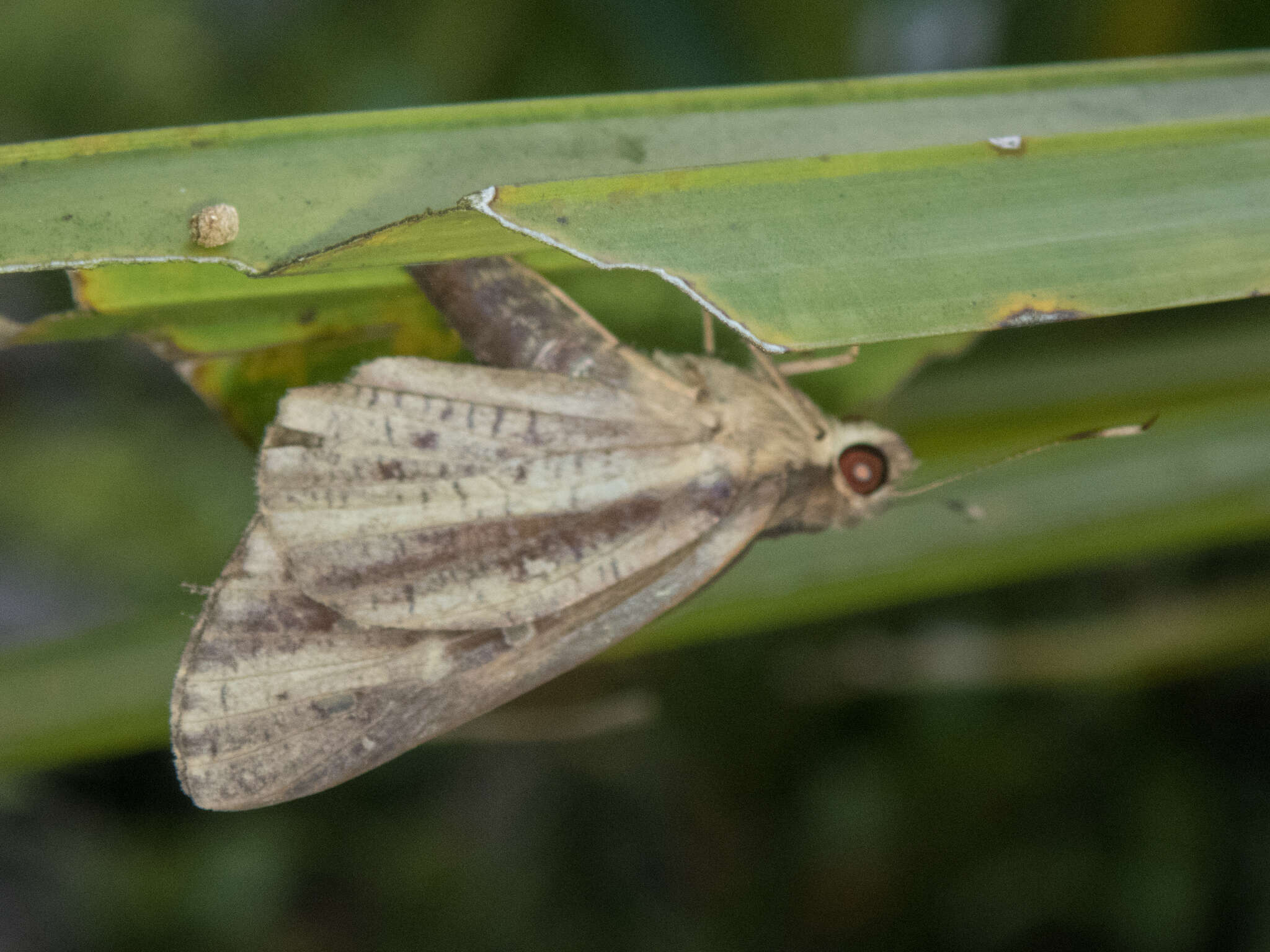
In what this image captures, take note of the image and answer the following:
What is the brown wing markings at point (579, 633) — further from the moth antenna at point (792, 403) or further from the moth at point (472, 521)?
the moth antenna at point (792, 403)

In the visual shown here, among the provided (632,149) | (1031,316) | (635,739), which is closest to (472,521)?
(632,149)

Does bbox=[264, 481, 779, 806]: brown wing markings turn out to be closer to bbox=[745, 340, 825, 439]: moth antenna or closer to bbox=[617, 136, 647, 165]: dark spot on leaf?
bbox=[745, 340, 825, 439]: moth antenna

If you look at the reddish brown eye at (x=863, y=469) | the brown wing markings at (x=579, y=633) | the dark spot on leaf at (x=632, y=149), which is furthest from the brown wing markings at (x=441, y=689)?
the dark spot on leaf at (x=632, y=149)

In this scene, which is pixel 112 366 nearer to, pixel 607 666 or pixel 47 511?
pixel 47 511

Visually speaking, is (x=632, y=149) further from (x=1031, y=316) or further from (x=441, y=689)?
(x=441, y=689)

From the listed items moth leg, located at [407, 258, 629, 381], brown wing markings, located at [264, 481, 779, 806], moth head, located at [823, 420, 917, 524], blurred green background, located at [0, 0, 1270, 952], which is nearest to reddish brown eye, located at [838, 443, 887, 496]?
moth head, located at [823, 420, 917, 524]
